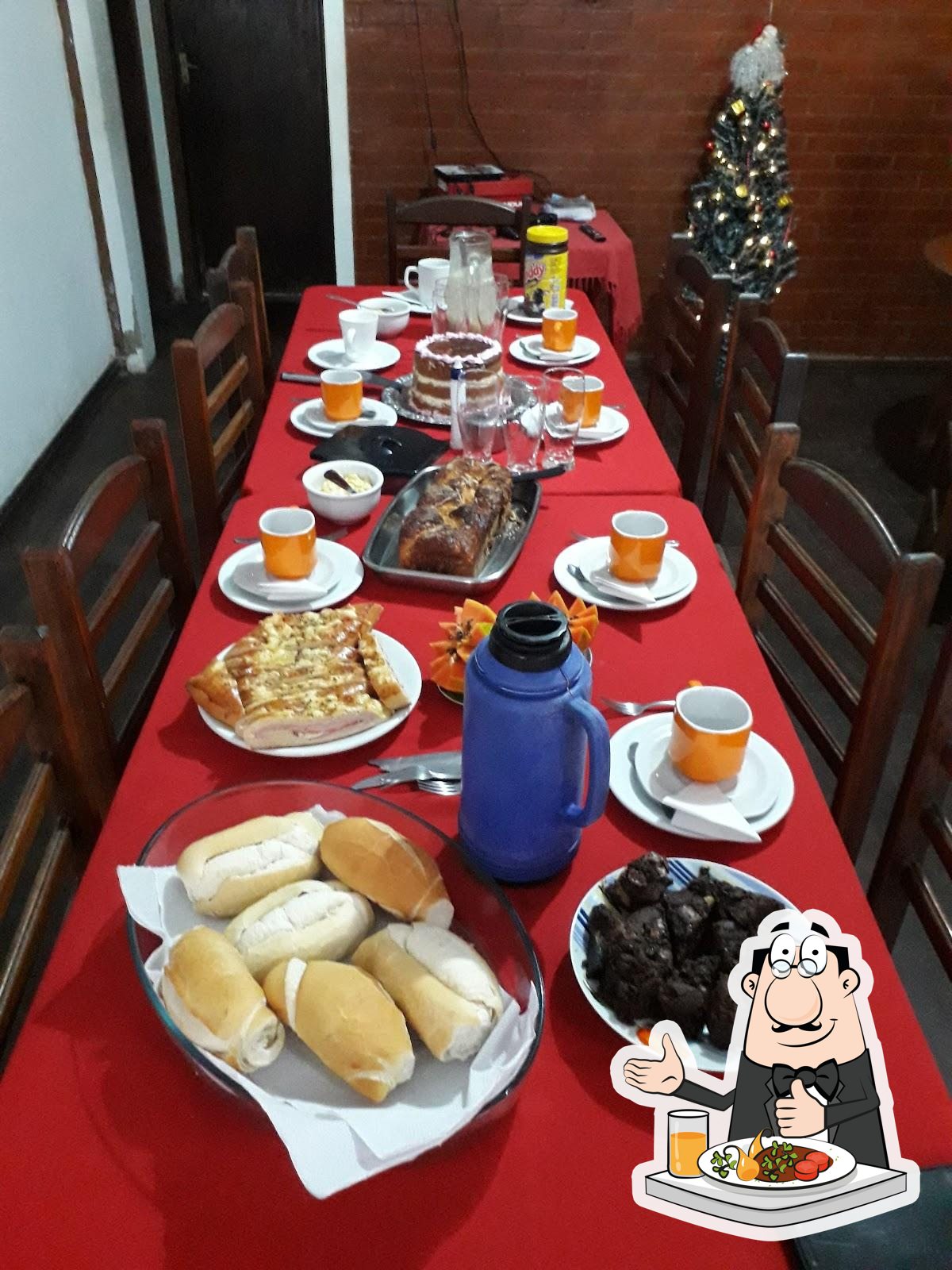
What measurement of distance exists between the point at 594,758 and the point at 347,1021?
280 millimetres

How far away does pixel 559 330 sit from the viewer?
2.19 meters

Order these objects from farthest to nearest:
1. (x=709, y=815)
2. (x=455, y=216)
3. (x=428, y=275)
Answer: (x=455, y=216), (x=428, y=275), (x=709, y=815)

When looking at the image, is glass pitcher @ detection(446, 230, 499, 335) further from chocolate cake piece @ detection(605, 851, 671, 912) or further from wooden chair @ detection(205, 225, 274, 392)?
chocolate cake piece @ detection(605, 851, 671, 912)

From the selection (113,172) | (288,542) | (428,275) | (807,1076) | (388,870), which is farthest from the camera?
(113,172)

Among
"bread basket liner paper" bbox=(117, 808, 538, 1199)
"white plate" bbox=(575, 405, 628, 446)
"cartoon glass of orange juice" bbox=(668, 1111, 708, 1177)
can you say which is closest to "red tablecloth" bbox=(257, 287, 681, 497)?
"white plate" bbox=(575, 405, 628, 446)

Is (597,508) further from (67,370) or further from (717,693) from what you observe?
(67,370)

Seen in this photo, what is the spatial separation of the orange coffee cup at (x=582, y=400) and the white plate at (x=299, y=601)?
569mm

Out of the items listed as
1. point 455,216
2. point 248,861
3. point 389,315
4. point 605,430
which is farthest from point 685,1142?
point 455,216

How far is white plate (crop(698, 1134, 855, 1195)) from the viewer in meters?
0.53

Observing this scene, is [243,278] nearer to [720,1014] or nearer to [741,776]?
[741,776]

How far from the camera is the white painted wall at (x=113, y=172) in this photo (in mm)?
3709

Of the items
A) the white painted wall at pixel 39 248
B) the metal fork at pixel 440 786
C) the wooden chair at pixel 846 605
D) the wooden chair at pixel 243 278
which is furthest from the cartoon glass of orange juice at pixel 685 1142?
the white painted wall at pixel 39 248

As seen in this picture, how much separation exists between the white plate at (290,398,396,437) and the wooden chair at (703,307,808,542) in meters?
0.70

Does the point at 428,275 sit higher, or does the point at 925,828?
the point at 428,275
